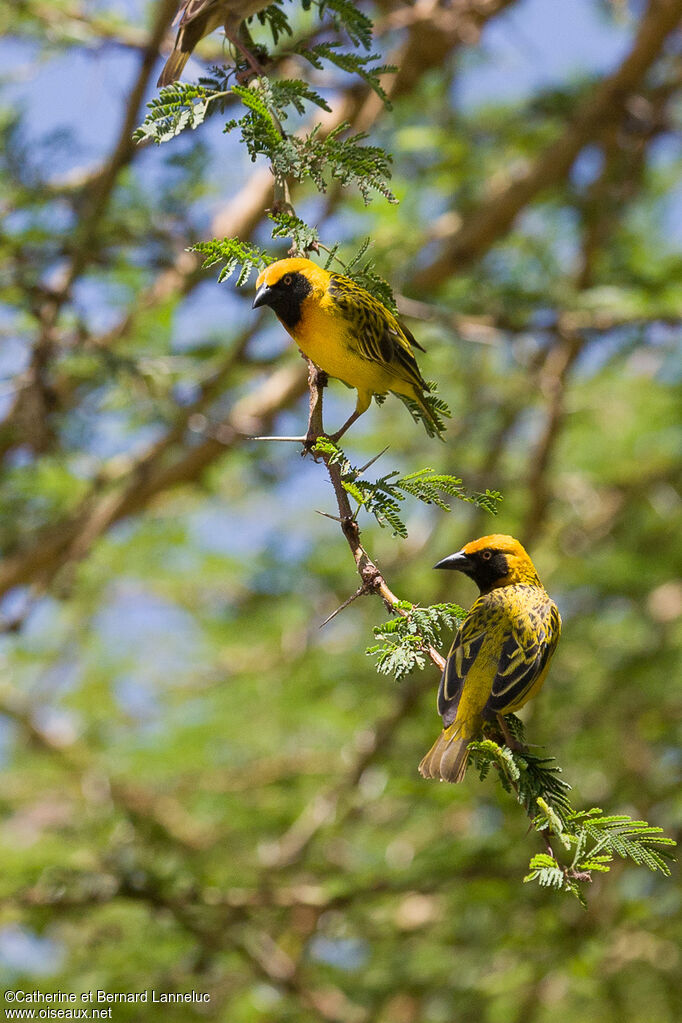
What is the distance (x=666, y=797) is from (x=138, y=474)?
343 cm

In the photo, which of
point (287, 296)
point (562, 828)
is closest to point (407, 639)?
point (562, 828)

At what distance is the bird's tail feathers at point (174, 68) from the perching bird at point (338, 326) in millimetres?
522

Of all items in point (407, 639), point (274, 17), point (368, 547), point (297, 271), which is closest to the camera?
point (407, 639)

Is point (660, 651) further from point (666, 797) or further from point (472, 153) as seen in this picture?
point (472, 153)

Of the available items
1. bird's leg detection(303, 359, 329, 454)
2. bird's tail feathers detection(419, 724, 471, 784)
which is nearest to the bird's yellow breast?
bird's leg detection(303, 359, 329, 454)

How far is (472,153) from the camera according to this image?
281 inches

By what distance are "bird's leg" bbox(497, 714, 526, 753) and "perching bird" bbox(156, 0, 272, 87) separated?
1.65m

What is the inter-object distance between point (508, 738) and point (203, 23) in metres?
1.86

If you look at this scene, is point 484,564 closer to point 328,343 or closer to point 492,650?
point 492,650

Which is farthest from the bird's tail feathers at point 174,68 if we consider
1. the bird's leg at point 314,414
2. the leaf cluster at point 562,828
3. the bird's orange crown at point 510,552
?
the leaf cluster at point 562,828

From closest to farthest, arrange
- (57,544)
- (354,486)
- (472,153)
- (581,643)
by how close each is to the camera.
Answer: (354,486)
(57,544)
(472,153)
(581,643)

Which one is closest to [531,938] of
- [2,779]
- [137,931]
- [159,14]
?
[137,931]

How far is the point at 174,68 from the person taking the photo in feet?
8.45

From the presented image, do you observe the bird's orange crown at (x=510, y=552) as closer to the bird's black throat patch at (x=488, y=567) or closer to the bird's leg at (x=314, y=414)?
the bird's black throat patch at (x=488, y=567)
